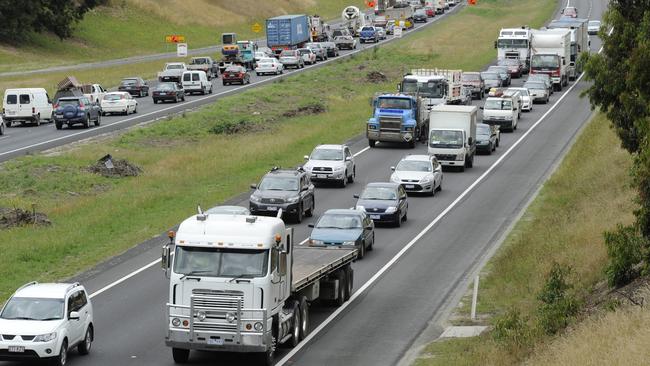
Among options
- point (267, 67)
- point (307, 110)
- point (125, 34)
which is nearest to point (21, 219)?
point (307, 110)

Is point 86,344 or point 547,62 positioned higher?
point 547,62

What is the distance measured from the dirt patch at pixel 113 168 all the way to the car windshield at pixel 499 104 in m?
21.8

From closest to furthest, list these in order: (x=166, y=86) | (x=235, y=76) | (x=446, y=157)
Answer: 1. (x=446, y=157)
2. (x=166, y=86)
3. (x=235, y=76)

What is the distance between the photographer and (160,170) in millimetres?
56156

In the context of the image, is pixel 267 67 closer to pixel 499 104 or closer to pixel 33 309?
pixel 499 104

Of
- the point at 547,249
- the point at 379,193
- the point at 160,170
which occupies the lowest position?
the point at 160,170

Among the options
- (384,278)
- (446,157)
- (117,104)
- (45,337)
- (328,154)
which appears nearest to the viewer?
(45,337)

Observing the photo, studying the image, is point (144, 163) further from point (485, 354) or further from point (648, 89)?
point (485, 354)

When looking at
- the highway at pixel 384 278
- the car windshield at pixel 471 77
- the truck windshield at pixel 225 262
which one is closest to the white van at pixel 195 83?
the car windshield at pixel 471 77

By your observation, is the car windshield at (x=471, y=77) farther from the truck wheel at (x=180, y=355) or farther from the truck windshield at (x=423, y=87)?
the truck wheel at (x=180, y=355)

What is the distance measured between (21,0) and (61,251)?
86.7 metres

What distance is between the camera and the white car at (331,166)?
50.5 meters

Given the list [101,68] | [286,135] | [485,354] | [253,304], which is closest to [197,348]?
[253,304]

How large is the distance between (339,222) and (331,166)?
13.2 meters
